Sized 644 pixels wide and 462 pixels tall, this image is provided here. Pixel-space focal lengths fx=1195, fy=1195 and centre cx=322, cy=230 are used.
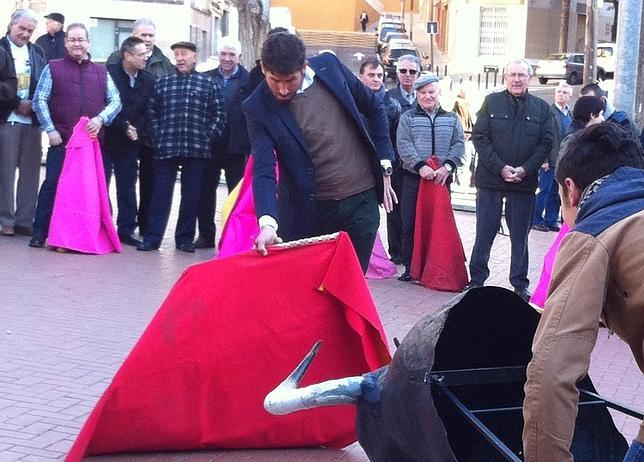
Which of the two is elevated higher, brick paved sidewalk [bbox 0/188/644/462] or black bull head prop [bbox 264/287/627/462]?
black bull head prop [bbox 264/287/627/462]

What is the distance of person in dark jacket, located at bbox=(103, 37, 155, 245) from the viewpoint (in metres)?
11.1

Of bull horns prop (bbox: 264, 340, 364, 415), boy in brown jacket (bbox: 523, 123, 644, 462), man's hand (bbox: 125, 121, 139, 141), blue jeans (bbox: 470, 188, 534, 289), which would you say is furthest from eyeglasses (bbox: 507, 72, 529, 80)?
boy in brown jacket (bbox: 523, 123, 644, 462)

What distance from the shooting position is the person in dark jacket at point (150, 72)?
11.7 metres

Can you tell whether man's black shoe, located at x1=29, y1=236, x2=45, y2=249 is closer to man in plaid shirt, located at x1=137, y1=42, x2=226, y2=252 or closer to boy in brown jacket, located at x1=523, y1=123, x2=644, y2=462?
man in plaid shirt, located at x1=137, y1=42, x2=226, y2=252

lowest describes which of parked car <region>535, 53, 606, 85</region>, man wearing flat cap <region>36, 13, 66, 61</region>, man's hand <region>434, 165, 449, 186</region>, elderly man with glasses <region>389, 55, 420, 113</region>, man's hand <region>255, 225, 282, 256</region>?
parked car <region>535, 53, 606, 85</region>

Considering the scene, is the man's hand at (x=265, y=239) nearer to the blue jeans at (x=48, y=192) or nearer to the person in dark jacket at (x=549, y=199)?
the blue jeans at (x=48, y=192)

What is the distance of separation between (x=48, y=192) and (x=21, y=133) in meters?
0.74

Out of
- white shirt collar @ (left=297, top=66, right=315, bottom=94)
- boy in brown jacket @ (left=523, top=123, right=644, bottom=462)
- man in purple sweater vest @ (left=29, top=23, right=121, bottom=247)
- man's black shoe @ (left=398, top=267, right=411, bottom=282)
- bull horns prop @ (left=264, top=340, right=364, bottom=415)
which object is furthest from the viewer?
man in purple sweater vest @ (left=29, top=23, right=121, bottom=247)

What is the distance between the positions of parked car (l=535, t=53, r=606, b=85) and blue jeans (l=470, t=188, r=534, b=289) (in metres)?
35.0

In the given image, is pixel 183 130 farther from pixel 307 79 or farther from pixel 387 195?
pixel 307 79

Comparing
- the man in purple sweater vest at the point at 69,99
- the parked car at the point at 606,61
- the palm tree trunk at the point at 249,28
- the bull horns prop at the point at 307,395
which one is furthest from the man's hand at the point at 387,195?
the parked car at the point at 606,61

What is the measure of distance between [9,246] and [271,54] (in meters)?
6.21

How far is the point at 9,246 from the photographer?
11.0m

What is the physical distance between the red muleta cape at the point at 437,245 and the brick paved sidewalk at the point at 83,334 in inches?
7.0
